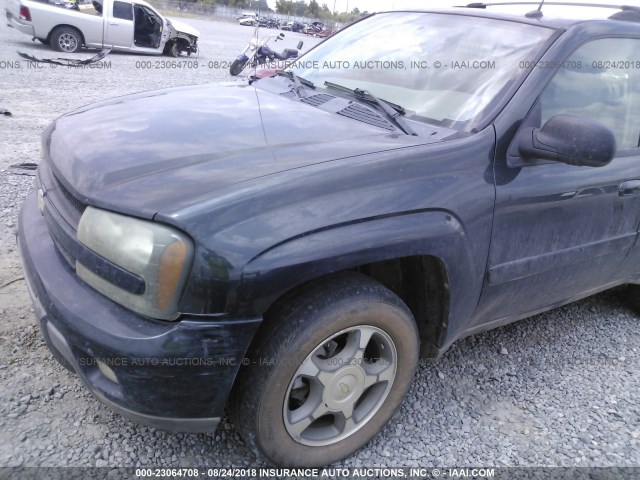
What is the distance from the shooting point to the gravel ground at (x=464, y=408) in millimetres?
2135

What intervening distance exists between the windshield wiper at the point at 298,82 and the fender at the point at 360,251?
122 cm

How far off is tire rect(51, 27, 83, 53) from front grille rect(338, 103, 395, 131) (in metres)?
13.0

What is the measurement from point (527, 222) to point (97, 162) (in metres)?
1.78

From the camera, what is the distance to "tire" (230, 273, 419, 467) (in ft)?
5.94

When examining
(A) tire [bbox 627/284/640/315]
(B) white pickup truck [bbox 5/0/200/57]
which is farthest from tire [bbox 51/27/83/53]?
(A) tire [bbox 627/284/640/315]

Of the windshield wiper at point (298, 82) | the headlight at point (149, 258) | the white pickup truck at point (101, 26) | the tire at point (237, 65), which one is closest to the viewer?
the headlight at point (149, 258)

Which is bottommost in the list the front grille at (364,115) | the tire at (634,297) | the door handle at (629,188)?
the tire at (634,297)

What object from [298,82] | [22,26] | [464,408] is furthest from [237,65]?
[464,408]

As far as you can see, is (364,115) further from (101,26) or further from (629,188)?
(101,26)

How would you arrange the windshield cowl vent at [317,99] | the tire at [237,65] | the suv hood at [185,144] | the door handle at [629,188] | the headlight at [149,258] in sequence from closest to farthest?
the headlight at [149,258] < the suv hood at [185,144] < the door handle at [629,188] < the windshield cowl vent at [317,99] < the tire at [237,65]

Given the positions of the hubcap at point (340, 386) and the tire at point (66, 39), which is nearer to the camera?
the hubcap at point (340, 386)

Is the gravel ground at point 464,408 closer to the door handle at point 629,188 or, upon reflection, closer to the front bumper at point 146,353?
the front bumper at point 146,353

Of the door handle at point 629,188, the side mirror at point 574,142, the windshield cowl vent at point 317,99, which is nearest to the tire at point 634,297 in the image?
the door handle at point 629,188

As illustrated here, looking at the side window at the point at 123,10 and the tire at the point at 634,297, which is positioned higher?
the side window at the point at 123,10
